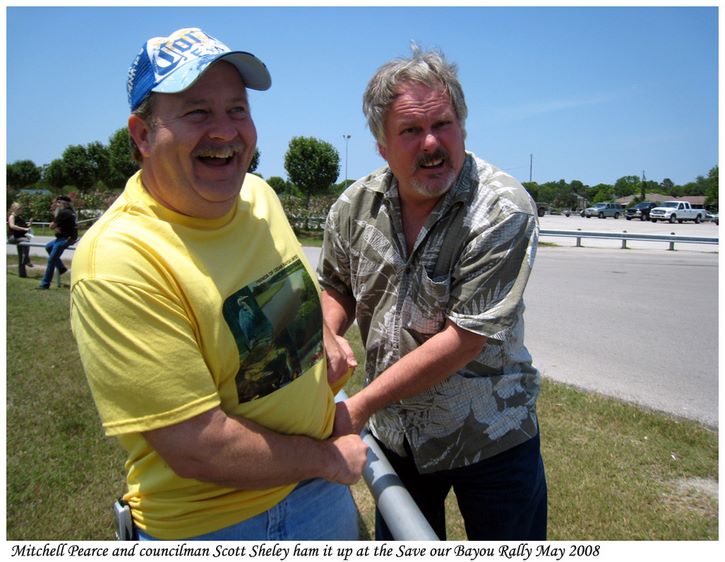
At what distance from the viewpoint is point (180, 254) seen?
1406 mm

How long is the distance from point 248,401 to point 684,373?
5461mm

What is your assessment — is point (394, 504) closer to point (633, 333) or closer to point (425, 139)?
point (425, 139)

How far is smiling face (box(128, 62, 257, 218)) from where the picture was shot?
1.44m

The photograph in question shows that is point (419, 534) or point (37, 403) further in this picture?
point (37, 403)

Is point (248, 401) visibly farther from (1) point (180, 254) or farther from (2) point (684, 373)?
(2) point (684, 373)

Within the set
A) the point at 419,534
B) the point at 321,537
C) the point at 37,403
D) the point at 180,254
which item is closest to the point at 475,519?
the point at 321,537

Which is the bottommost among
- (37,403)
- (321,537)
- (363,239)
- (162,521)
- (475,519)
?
(37,403)

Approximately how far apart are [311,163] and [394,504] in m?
37.9

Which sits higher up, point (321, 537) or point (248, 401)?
point (248, 401)

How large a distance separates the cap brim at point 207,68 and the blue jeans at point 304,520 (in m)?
1.15

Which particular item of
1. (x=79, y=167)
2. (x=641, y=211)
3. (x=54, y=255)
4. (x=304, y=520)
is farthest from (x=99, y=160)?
(x=304, y=520)

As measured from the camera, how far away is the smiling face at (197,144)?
144 cm

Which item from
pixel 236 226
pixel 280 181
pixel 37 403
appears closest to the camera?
pixel 236 226

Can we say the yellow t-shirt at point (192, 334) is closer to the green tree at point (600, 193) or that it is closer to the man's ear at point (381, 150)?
the man's ear at point (381, 150)
